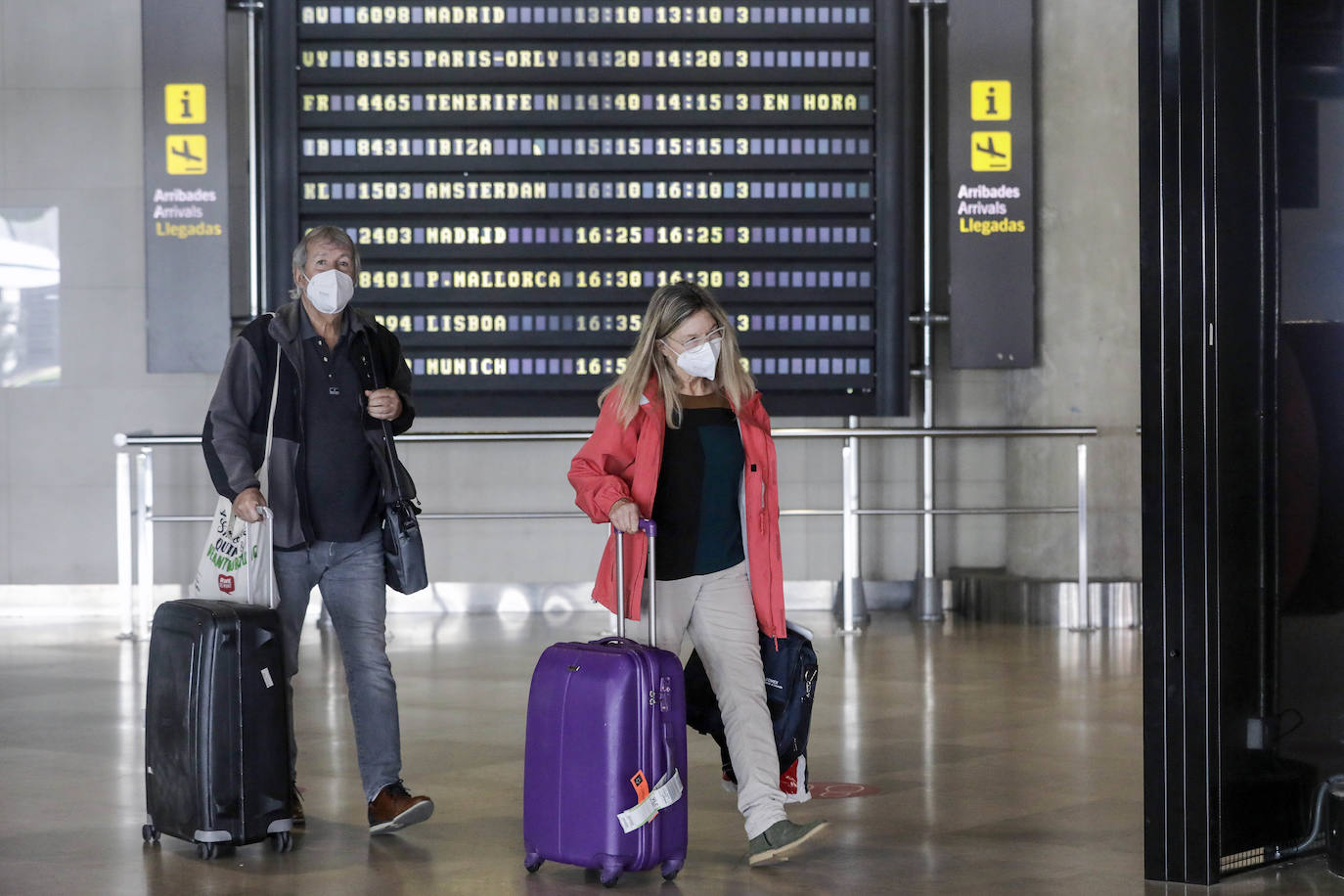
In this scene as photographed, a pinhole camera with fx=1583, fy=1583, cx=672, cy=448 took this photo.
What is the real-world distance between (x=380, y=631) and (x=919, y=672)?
3570 millimetres

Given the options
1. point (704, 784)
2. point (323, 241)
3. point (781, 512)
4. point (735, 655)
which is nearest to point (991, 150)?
point (781, 512)

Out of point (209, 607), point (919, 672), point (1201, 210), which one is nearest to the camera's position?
point (1201, 210)

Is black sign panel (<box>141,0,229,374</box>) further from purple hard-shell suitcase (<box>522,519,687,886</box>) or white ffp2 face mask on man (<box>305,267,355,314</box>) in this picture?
purple hard-shell suitcase (<box>522,519,687,886</box>)

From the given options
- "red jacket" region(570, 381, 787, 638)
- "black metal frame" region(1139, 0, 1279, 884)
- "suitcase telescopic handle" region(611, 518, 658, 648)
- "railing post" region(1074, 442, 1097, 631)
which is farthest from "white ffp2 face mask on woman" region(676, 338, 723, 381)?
"railing post" region(1074, 442, 1097, 631)

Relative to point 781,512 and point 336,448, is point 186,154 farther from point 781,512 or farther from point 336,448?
point 336,448

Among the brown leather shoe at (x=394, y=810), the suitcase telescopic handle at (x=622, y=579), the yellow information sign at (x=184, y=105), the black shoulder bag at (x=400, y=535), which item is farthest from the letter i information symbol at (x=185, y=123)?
the suitcase telescopic handle at (x=622, y=579)

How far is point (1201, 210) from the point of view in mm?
4035

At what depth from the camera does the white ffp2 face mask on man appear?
4.73 metres

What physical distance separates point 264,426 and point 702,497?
4.51 ft

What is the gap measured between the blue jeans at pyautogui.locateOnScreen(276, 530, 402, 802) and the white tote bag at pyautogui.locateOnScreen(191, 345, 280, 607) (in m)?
0.12

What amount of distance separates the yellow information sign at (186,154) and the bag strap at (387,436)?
5.02m

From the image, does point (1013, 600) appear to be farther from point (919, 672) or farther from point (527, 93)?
point (527, 93)

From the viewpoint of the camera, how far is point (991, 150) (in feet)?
31.3

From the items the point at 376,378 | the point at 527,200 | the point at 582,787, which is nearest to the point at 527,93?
the point at 527,200
